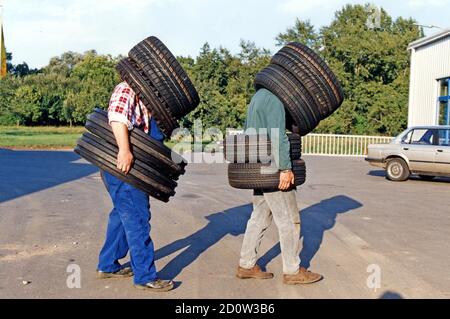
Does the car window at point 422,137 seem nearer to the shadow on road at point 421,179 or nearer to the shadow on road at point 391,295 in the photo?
the shadow on road at point 421,179

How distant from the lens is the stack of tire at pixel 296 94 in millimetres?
5328

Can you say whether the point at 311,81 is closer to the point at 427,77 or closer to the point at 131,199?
the point at 131,199

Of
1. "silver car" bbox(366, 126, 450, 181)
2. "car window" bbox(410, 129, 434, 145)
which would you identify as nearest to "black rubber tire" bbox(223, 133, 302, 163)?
"silver car" bbox(366, 126, 450, 181)

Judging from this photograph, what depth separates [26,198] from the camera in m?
10.7

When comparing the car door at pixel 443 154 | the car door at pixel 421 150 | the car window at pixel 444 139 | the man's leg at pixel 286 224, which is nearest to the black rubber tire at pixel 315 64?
the man's leg at pixel 286 224

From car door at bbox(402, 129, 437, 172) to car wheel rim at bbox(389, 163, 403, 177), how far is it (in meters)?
0.27

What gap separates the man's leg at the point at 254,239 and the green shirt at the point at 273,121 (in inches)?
20.9

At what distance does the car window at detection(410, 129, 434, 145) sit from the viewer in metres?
15.2

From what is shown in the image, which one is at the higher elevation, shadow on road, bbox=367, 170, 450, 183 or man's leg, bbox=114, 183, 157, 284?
man's leg, bbox=114, 183, 157, 284

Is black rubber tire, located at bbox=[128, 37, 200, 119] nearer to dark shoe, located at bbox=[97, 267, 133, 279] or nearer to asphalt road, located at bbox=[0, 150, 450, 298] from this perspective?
dark shoe, located at bbox=[97, 267, 133, 279]

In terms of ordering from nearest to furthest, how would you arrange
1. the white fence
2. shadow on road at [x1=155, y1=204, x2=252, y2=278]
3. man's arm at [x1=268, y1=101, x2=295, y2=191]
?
man's arm at [x1=268, y1=101, x2=295, y2=191]
shadow on road at [x1=155, y1=204, x2=252, y2=278]
the white fence

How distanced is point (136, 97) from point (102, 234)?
9.86 ft

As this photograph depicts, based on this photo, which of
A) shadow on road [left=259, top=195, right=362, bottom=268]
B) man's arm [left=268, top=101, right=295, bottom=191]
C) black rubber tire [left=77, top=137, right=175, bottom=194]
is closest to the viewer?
black rubber tire [left=77, top=137, right=175, bottom=194]
